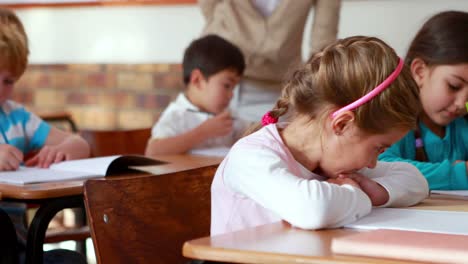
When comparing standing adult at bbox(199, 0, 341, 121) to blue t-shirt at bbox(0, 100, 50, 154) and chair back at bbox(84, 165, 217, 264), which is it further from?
chair back at bbox(84, 165, 217, 264)

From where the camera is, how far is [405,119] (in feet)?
4.86

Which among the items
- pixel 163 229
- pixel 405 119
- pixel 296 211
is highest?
pixel 405 119

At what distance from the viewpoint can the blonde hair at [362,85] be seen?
144cm

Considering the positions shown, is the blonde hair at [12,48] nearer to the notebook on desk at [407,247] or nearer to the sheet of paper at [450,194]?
the sheet of paper at [450,194]

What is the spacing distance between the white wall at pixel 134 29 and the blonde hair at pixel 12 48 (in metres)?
1.77

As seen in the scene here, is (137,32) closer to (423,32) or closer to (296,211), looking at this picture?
(423,32)

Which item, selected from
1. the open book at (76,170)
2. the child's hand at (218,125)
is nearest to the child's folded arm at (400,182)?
the open book at (76,170)

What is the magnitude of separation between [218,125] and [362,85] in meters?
1.47

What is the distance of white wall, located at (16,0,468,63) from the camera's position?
381 centimetres

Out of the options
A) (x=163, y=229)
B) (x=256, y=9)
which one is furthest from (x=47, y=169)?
(x=256, y=9)

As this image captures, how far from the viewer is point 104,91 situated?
4.67m

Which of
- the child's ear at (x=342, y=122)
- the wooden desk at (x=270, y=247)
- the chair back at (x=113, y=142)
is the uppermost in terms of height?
the child's ear at (x=342, y=122)

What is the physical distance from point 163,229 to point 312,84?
1.34 ft

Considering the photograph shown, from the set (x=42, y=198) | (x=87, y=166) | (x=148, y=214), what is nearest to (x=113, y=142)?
(x=87, y=166)
